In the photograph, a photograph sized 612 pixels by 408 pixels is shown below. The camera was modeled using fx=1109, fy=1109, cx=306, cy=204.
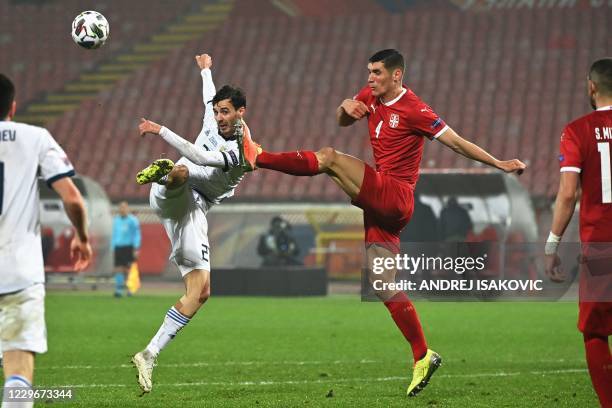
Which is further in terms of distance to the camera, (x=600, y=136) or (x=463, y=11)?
(x=463, y=11)

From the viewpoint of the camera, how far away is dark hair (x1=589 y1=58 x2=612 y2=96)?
6579mm

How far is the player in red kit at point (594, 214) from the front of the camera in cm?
658

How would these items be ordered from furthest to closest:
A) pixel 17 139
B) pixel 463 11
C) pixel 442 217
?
pixel 463 11 → pixel 442 217 → pixel 17 139

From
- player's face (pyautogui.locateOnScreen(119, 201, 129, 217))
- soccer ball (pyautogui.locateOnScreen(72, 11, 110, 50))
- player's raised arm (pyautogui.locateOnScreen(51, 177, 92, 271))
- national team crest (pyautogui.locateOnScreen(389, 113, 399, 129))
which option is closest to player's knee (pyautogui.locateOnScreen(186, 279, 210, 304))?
national team crest (pyautogui.locateOnScreen(389, 113, 399, 129))

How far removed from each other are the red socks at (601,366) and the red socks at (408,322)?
94.4 inches

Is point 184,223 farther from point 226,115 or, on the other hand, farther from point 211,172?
point 226,115

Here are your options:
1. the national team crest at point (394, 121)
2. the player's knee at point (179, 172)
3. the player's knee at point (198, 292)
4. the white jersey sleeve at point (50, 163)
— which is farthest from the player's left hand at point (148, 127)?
the white jersey sleeve at point (50, 163)

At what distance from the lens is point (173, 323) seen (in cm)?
884

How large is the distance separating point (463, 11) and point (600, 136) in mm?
29606

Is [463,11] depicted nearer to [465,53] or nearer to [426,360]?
[465,53]

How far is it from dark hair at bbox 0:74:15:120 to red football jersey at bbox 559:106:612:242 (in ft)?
10.4

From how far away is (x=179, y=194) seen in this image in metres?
9.24

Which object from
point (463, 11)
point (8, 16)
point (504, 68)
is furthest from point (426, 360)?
point (8, 16)

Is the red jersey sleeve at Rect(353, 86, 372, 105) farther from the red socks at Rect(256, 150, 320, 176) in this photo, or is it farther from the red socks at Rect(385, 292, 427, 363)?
the red socks at Rect(385, 292, 427, 363)
